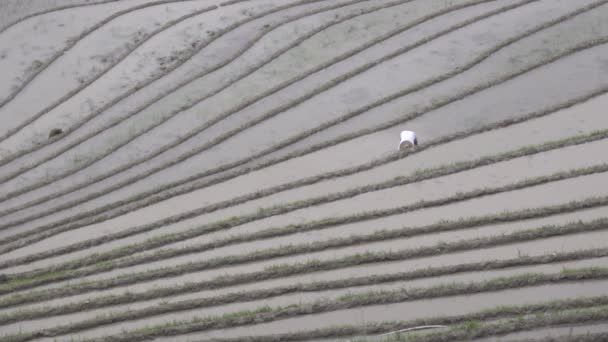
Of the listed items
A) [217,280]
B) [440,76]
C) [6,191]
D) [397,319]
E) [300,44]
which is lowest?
[397,319]

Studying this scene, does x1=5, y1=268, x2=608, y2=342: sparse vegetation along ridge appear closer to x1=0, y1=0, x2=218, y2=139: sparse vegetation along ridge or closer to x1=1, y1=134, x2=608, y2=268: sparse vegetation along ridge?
x1=1, y1=134, x2=608, y2=268: sparse vegetation along ridge

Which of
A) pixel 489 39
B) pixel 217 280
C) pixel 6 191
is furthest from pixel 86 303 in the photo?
pixel 489 39

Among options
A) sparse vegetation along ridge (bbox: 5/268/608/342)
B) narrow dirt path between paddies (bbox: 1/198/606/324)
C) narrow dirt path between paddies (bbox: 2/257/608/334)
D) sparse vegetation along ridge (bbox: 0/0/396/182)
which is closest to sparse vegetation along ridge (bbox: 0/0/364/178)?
sparse vegetation along ridge (bbox: 0/0/396/182)

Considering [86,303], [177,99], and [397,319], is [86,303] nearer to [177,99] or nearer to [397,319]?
[397,319]

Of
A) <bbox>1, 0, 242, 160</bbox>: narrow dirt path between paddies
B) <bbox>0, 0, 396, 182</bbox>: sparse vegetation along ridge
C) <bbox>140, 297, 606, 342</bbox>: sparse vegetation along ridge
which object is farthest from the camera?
<bbox>1, 0, 242, 160</bbox>: narrow dirt path between paddies

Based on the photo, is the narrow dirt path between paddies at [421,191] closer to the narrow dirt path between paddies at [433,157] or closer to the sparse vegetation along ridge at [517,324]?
the narrow dirt path between paddies at [433,157]

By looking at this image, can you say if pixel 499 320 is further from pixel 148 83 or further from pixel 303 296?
pixel 148 83

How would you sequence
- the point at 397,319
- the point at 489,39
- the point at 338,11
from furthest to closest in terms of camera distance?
the point at 338,11
the point at 489,39
the point at 397,319

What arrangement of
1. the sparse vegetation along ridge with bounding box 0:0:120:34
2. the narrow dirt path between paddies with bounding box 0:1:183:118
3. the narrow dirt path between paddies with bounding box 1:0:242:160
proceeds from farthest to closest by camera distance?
the sparse vegetation along ridge with bounding box 0:0:120:34
the narrow dirt path between paddies with bounding box 0:1:183:118
the narrow dirt path between paddies with bounding box 1:0:242:160
